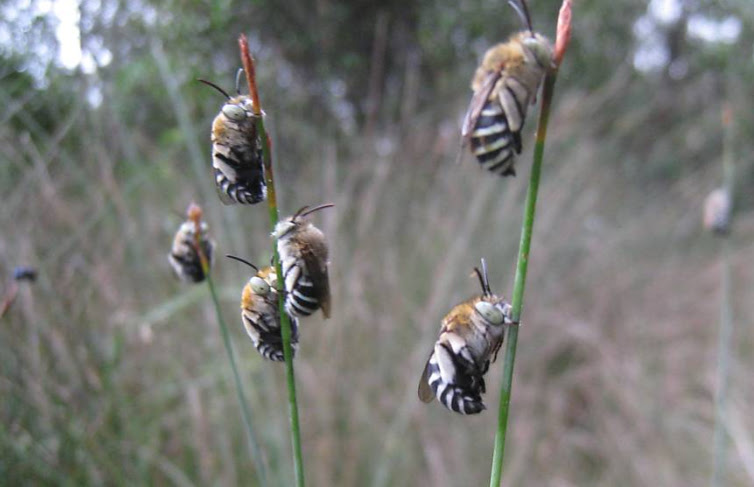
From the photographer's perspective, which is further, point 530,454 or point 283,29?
point 283,29

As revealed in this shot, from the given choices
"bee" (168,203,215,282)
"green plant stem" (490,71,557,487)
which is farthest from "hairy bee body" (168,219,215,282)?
"green plant stem" (490,71,557,487)

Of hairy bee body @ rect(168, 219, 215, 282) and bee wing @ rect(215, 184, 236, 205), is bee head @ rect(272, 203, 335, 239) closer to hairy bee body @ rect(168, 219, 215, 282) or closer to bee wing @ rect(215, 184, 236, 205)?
bee wing @ rect(215, 184, 236, 205)

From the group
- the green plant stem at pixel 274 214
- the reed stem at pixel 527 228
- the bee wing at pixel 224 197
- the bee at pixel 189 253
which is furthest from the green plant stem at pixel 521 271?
the bee at pixel 189 253

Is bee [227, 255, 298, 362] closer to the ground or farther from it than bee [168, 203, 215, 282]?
closer to the ground

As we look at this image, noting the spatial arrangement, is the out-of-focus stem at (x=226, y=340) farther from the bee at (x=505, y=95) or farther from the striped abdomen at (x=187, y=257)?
the bee at (x=505, y=95)

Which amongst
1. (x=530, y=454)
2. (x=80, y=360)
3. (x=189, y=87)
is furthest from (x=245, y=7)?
(x=530, y=454)

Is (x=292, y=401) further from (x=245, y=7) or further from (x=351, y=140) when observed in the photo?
(x=351, y=140)

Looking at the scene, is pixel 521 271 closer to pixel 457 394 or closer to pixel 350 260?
pixel 457 394
